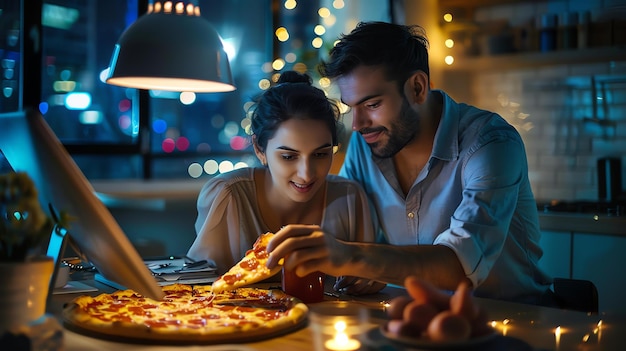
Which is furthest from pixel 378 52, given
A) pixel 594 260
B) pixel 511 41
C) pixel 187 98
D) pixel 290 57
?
pixel 187 98

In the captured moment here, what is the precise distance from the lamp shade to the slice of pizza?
67 cm

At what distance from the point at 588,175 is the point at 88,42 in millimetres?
3680

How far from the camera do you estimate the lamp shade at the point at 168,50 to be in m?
2.15

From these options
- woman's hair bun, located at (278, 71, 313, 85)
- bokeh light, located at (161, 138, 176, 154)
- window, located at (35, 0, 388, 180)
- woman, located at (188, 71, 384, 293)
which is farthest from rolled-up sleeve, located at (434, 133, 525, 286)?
bokeh light, located at (161, 138, 176, 154)

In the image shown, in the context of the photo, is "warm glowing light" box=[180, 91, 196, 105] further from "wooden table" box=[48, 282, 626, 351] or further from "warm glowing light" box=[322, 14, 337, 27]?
"wooden table" box=[48, 282, 626, 351]

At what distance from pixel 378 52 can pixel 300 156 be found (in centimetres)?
50

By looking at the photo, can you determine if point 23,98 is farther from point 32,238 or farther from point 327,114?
point 32,238

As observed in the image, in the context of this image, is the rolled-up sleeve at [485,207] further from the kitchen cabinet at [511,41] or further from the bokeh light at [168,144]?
the bokeh light at [168,144]

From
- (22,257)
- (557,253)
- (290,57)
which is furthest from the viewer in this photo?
(290,57)

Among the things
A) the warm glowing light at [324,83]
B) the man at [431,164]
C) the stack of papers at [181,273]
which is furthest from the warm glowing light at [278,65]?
the stack of papers at [181,273]

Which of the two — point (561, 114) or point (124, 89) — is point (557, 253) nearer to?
point (561, 114)

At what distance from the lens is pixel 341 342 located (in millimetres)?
949

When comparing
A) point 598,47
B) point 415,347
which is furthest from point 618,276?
point 415,347

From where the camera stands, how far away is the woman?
2.15 metres
